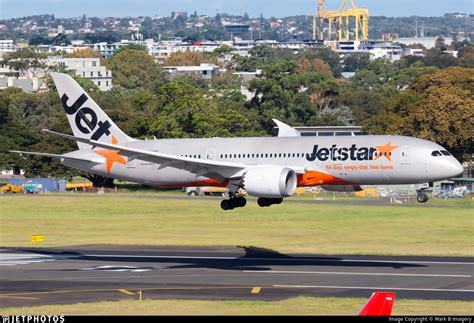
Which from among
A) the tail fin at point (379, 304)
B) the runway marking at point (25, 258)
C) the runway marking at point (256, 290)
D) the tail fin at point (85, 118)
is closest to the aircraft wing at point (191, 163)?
the tail fin at point (85, 118)

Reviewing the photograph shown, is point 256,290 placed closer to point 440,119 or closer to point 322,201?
point 322,201

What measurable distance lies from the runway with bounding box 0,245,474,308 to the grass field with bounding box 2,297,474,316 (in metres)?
2.17

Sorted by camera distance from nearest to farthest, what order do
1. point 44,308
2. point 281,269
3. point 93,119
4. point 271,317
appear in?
point 271,317
point 44,308
point 281,269
point 93,119

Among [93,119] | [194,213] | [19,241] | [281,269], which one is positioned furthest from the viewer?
[194,213]

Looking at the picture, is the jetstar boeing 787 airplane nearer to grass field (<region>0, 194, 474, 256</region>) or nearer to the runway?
the runway

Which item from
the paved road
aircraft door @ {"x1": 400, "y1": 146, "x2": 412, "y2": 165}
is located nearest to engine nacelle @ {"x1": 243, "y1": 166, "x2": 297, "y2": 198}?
aircraft door @ {"x1": 400, "y1": 146, "x2": 412, "y2": 165}

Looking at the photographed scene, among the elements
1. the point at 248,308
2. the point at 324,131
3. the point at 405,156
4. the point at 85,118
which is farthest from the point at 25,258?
the point at 324,131

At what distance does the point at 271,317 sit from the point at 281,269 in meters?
23.4

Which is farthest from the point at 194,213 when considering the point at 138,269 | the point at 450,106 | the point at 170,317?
the point at 170,317

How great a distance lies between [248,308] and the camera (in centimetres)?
6194

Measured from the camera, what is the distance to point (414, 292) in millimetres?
68688

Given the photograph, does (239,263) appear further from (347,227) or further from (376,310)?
(376,310)

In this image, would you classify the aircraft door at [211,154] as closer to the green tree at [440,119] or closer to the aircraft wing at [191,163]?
the aircraft wing at [191,163]

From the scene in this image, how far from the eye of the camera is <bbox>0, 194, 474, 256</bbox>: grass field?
98.5 metres
